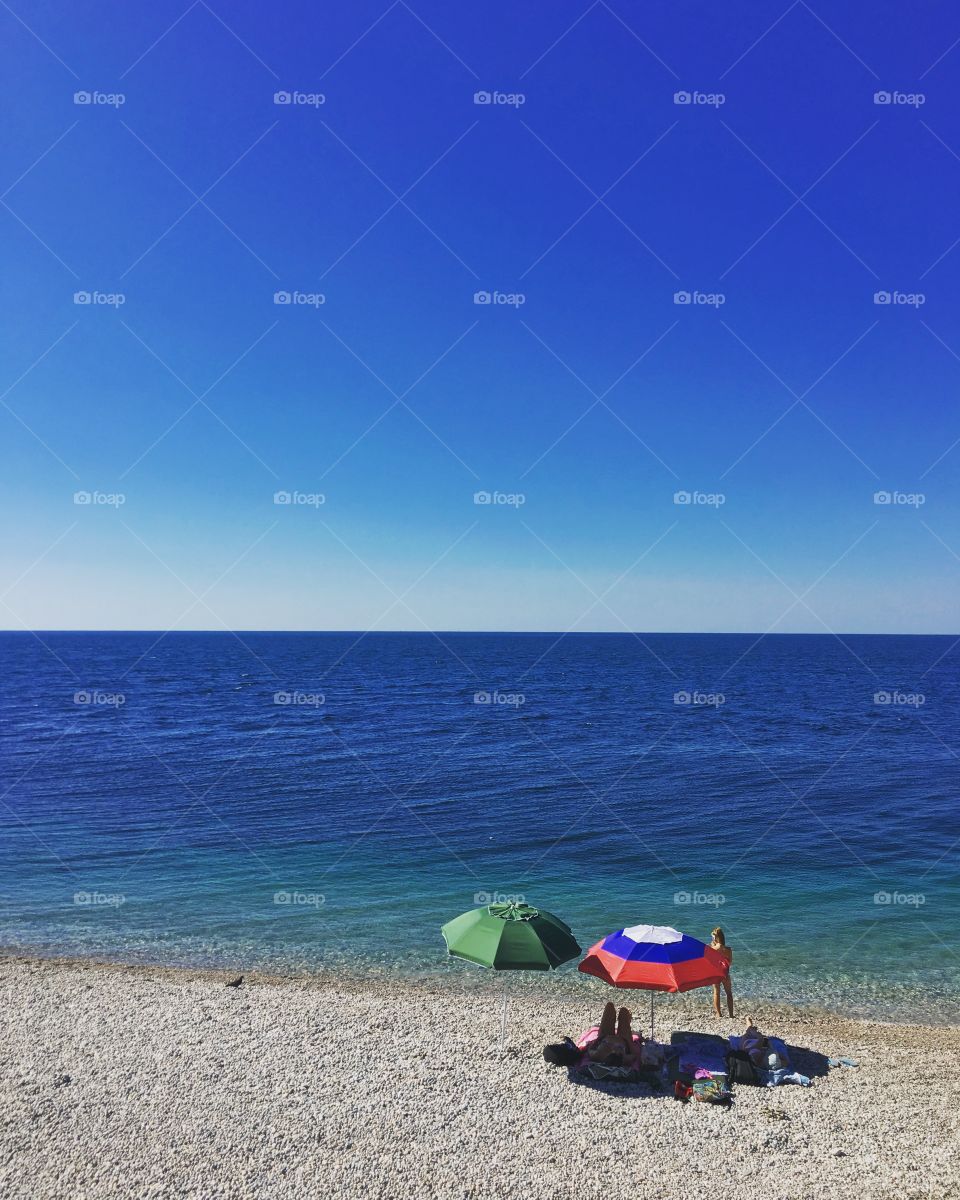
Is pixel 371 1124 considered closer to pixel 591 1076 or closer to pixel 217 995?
pixel 591 1076

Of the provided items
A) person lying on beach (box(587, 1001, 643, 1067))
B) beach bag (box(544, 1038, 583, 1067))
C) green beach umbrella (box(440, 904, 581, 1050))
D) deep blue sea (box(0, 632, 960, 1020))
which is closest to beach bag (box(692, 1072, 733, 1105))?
person lying on beach (box(587, 1001, 643, 1067))

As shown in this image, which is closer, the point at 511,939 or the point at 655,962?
the point at 655,962

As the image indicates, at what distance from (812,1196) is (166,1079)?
9.49 m

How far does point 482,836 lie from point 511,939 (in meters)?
17.5

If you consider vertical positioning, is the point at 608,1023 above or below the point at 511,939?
below

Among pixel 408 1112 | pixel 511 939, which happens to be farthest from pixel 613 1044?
pixel 408 1112

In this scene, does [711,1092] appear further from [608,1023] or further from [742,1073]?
[608,1023]

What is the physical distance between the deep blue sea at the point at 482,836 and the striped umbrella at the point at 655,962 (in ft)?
19.8

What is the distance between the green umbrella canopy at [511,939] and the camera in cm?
1225

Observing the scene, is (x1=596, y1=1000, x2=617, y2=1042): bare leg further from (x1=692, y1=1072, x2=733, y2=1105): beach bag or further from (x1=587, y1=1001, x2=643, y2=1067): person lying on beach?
(x1=692, y1=1072, x2=733, y2=1105): beach bag

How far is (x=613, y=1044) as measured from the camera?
41.1 ft

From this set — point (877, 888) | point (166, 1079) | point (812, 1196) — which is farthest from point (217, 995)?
point (877, 888)

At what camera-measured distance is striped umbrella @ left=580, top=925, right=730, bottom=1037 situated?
39.7 ft

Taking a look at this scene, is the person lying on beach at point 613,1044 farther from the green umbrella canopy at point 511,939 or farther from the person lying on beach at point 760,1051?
the person lying on beach at point 760,1051
